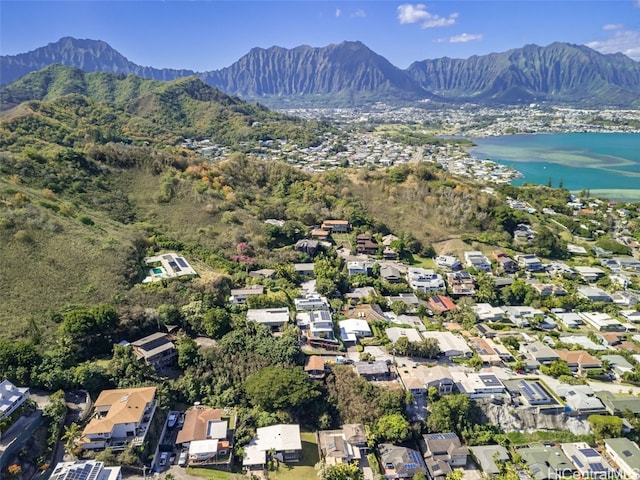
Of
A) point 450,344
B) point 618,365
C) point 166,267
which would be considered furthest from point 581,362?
point 166,267

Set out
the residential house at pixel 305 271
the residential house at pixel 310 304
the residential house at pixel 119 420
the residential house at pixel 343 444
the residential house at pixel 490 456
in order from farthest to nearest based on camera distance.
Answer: the residential house at pixel 305 271, the residential house at pixel 310 304, the residential house at pixel 490 456, the residential house at pixel 343 444, the residential house at pixel 119 420

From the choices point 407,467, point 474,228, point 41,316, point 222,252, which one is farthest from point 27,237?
point 474,228

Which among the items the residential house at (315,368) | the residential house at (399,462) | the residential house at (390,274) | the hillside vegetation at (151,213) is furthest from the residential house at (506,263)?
the residential house at (399,462)

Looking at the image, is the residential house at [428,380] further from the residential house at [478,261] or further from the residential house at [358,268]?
the residential house at [478,261]

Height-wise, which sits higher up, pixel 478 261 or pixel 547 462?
pixel 478 261

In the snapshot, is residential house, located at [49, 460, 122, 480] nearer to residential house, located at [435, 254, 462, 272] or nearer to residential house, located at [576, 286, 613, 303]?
residential house, located at [435, 254, 462, 272]

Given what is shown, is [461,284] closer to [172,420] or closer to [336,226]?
[336,226]

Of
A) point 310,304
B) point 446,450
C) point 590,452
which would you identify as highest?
point 310,304

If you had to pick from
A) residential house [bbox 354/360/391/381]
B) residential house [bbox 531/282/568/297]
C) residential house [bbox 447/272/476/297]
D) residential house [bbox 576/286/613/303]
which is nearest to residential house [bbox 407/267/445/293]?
residential house [bbox 447/272/476/297]

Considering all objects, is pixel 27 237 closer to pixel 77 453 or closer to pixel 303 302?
pixel 77 453
